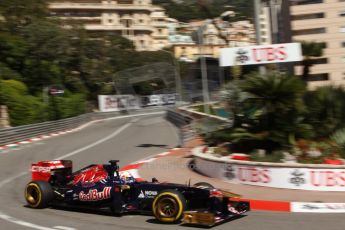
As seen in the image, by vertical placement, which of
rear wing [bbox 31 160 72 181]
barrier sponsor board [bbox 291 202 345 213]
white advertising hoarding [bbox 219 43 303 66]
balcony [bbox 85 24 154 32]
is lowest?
barrier sponsor board [bbox 291 202 345 213]

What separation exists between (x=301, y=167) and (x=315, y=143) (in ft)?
6.58

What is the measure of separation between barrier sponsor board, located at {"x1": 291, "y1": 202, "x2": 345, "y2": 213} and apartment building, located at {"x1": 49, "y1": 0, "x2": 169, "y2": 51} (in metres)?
99.7

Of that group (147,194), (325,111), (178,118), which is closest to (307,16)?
(178,118)

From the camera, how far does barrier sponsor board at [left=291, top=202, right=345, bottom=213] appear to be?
9875 millimetres

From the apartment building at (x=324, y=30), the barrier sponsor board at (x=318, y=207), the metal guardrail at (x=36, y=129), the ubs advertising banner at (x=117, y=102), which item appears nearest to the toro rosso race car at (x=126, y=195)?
the barrier sponsor board at (x=318, y=207)

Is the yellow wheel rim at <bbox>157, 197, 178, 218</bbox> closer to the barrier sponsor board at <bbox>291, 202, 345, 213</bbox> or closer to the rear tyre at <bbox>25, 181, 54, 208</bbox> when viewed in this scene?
the barrier sponsor board at <bbox>291, 202, 345, 213</bbox>

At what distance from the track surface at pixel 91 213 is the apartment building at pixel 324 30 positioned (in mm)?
47615

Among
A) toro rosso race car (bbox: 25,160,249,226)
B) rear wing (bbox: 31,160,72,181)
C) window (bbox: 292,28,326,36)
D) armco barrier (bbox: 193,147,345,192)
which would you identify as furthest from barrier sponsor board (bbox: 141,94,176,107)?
toro rosso race car (bbox: 25,160,249,226)

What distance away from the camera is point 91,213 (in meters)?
10.3

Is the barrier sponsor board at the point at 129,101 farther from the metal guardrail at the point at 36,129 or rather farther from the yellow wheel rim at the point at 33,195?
the yellow wheel rim at the point at 33,195

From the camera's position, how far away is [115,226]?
8.99 m

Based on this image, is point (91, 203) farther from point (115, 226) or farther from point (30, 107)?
point (30, 107)

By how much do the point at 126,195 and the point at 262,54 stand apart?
794 cm

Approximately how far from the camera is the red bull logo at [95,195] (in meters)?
9.88
